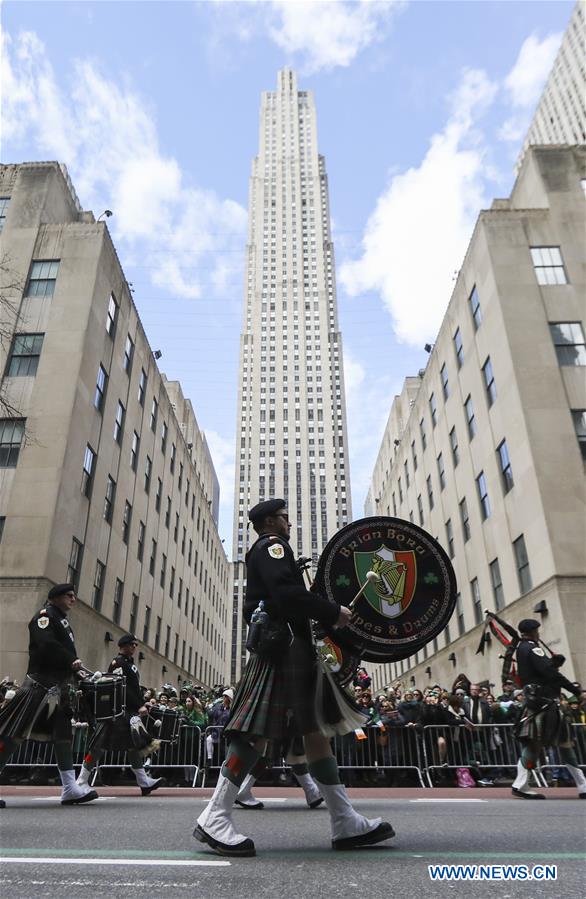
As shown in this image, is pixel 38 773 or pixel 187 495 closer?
pixel 38 773

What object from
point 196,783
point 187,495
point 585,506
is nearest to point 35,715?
point 196,783

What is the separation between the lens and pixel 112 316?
29703mm

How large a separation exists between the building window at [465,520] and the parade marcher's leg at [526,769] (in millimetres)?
23053

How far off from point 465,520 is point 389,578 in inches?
1063

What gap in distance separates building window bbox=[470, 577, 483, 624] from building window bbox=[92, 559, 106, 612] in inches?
673

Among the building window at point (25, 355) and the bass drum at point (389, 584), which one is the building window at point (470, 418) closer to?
the building window at point (25, 355)

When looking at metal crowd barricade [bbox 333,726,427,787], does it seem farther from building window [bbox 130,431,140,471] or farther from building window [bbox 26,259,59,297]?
building window [bbox 130,431,140,471]

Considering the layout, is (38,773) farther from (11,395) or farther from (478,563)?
(478,563)

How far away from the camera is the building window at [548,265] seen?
2633cm

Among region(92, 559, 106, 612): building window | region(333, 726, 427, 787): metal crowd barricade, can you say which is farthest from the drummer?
region(92, 559, 106, 612): building window

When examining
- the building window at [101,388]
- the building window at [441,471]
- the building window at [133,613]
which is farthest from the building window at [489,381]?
the building window at [133,613]

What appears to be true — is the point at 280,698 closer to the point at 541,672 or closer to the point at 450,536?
the point at 541,672

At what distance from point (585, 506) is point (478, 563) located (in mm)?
7944

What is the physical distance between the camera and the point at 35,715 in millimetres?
6570
